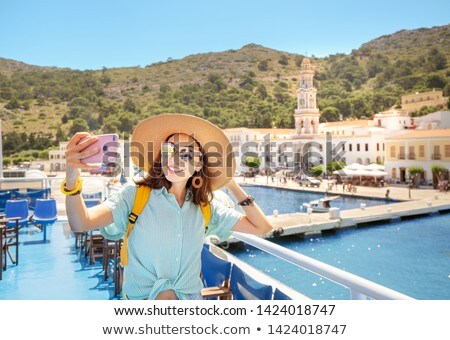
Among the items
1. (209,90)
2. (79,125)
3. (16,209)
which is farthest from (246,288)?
(209,90)

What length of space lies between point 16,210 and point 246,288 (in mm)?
2980

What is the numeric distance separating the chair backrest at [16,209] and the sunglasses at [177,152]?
9.93 feet

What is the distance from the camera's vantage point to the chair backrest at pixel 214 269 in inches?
59.7

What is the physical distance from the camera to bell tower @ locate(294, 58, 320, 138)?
3691 cm

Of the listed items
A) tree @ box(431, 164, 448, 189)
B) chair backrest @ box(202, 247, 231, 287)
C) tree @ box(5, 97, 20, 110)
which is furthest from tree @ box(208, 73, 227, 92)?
chair backrest @ box(202, 247, 231, 287)

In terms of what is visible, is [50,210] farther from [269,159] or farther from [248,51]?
[248,51]

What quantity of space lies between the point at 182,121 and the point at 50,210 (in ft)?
10.5

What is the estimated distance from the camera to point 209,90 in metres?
56.0

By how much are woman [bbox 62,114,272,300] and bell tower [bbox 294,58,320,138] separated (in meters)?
36.5

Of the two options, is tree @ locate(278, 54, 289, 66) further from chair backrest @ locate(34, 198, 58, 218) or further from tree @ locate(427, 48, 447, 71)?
chair backrest @ locate(34, 198, 58, 218)

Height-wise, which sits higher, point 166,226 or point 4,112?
point 4,112

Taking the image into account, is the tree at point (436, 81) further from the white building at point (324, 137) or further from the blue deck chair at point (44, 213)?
the blue deck chair at point (44, 213)
